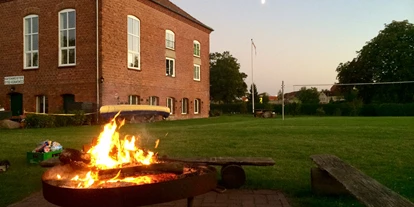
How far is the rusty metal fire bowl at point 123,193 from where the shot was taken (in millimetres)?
2762

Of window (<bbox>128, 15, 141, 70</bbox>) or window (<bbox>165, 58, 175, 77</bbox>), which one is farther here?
window (<bbox>165, 58, 175, 77</bbox>)

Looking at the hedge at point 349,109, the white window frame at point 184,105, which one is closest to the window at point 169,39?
the white window frame at point 184,105

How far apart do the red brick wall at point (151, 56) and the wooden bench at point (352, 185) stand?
18426 mm

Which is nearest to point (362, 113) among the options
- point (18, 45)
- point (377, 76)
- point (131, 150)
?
point (377, 76)

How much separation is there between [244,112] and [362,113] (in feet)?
55.2

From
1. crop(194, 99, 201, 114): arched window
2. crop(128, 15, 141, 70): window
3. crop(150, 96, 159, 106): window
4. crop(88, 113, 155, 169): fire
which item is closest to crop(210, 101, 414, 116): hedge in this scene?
crop(194, 99, 201, 114): arched window

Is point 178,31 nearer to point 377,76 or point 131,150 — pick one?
point 131,150

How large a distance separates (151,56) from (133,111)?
5.76 meters

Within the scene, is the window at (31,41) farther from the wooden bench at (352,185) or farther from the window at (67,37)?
the wooden bench at (352,185)

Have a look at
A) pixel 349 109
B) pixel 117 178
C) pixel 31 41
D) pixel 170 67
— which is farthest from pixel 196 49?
pixel 117 178

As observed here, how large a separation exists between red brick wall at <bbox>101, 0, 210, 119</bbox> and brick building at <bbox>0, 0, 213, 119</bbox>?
0.06 meters

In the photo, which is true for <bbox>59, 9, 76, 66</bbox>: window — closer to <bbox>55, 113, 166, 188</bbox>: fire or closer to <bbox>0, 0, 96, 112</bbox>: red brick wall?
<bbox>0, 0, 96, 112</bbox>: red brick wall

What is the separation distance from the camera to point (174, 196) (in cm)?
302

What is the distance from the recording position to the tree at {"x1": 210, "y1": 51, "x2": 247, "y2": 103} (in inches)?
2581
